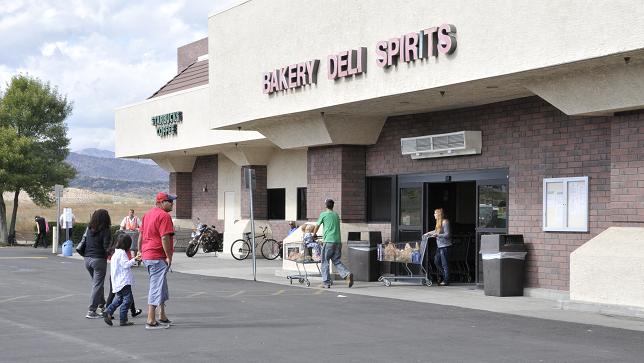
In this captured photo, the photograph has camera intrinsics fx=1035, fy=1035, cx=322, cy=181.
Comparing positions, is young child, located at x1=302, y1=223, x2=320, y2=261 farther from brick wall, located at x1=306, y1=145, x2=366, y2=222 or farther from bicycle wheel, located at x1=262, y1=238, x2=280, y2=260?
bicycle wheel, located at x1=262, y1=238, x2=280, y2=260

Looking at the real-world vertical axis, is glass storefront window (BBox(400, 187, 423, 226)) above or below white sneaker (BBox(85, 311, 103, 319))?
above

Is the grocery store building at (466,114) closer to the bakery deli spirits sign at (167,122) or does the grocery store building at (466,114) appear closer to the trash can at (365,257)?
the trash can at (365,257)

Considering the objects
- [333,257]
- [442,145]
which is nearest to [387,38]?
[442,145]

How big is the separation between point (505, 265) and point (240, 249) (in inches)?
648

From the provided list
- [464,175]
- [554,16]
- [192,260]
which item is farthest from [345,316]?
[192,260]

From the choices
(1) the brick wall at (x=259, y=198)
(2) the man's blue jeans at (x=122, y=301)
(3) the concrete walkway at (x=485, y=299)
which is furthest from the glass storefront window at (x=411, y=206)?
(1) the brick wall at (x=259, y=198)

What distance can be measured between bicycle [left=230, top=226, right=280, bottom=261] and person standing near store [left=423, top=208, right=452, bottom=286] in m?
12.6

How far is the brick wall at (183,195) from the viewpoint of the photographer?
139 feet

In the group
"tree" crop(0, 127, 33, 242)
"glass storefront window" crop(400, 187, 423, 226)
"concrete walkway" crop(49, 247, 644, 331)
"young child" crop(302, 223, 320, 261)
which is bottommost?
"concrete walkway" crop(49, 247, 644, 331)

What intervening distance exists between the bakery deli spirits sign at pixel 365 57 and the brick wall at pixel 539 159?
2646mm

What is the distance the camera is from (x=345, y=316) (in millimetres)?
16328

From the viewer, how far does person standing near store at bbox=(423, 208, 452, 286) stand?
74.4 ft

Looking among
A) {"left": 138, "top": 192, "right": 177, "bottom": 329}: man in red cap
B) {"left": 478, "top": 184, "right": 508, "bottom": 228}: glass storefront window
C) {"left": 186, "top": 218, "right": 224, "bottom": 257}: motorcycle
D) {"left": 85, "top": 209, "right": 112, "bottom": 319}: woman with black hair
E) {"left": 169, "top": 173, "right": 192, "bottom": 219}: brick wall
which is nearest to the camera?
{"left": 138, "top": 192, "right": 177, "bottom": 329}: man in red cap

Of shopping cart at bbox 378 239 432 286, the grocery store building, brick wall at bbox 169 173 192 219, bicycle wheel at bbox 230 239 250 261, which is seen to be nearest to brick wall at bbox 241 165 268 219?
bicycle wheel at bbox 230 239 250 261
